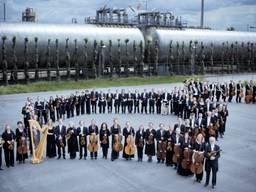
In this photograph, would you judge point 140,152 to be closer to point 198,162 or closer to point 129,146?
point 129,146

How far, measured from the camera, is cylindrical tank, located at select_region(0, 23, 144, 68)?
39.6 meters

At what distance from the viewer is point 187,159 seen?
13.0 metres

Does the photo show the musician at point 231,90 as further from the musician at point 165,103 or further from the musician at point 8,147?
the musician at point 8,147

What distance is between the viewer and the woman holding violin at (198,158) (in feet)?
40.9

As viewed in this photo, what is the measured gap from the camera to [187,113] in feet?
75.3

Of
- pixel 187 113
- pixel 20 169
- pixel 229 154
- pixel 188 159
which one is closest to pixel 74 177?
pixel 20 169

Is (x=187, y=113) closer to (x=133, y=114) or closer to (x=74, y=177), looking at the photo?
(x=133, y=114)

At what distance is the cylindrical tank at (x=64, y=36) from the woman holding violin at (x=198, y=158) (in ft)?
100

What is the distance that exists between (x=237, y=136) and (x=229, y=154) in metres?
3.60

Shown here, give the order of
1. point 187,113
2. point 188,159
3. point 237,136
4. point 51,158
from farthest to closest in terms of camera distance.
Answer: point 187,113
point 237,136
point 51,158
point 188,159

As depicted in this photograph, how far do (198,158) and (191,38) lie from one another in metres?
44.8

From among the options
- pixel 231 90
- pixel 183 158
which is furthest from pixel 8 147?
pixel 231 90

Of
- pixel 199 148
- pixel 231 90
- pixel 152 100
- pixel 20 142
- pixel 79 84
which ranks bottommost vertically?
pixel 20 142

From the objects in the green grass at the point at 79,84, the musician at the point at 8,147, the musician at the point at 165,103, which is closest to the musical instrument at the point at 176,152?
the musician at the point at 8,147
